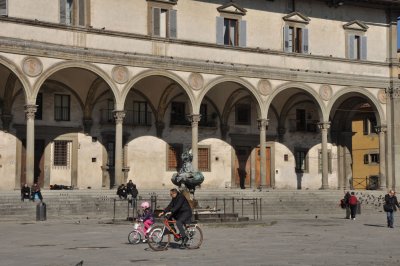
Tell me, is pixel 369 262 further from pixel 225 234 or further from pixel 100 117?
pixel 100 117

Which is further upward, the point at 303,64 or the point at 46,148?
the point at 303,64

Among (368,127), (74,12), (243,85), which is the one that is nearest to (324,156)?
(243,85)

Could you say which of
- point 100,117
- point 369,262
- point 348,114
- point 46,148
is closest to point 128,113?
point 100,117

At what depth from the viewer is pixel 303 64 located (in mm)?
41656

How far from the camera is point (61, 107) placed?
124 ft

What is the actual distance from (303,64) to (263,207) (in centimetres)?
1011

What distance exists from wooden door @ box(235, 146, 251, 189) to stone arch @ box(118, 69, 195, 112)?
6792 millimetres

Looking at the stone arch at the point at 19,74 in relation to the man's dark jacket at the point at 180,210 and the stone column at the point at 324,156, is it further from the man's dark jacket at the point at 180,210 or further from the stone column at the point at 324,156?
the man's dark jacket at the point at 180,210

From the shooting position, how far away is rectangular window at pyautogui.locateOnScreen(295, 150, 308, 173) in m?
45.3

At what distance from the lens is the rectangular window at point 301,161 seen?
4531 cm

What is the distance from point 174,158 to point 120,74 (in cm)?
719

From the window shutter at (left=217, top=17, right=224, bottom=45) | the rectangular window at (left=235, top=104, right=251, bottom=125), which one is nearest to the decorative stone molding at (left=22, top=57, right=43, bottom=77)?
the window shutter at (left=217, top=17, right=224, bottom=45)

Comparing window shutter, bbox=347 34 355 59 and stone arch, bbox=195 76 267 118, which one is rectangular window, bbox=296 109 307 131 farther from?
stone arch, bbox=195 76 267 118

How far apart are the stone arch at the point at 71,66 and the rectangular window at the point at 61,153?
4.41m
